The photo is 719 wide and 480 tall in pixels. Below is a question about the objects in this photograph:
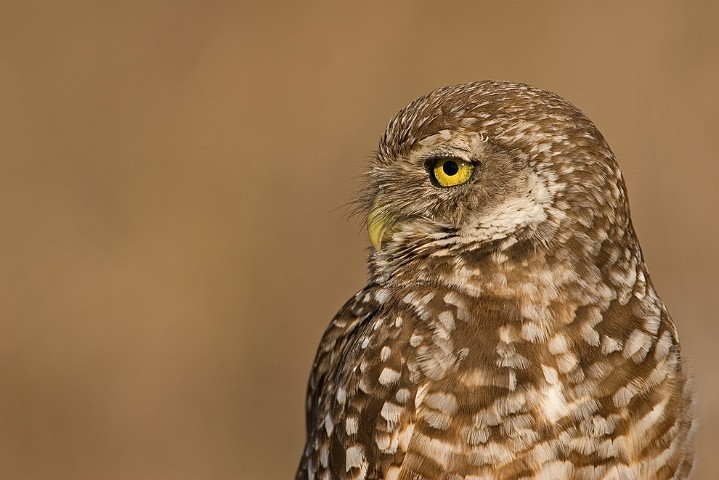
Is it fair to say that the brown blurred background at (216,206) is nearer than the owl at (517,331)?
No

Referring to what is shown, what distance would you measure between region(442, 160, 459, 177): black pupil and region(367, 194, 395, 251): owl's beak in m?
0.27

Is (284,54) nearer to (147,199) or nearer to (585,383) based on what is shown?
(147,199)

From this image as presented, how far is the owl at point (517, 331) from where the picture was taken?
3.06 meters

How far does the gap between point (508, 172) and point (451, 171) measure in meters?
0.18

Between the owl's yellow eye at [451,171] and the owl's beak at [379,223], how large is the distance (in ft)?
0.80

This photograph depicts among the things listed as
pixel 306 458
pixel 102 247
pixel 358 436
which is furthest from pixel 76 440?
pixel 358 436

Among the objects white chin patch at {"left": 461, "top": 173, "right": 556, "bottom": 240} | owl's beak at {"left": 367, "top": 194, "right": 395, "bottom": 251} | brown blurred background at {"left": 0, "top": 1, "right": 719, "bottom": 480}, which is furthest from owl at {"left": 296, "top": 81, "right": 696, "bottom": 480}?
brown blurred background at {"left": 0, "top": 1, "right": 719, "bottom": 480}

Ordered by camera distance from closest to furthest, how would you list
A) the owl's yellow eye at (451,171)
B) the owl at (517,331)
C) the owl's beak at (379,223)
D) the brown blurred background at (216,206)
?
the owl at (517,331), the owl's yellow eye at (451,171), the owl's beak at (379,223), the brown blurred background at (216,206)

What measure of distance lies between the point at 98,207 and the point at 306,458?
3.79m

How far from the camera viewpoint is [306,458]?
12.0ft

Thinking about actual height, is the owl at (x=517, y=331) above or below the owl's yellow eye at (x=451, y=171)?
below

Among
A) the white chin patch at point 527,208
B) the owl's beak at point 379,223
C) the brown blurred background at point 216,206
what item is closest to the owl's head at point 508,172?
the white chin patch at point 527,208

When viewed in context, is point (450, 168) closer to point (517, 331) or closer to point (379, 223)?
point (379, 223)

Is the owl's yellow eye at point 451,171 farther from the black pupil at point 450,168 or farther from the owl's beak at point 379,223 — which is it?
the owl's beak at point 379,223
